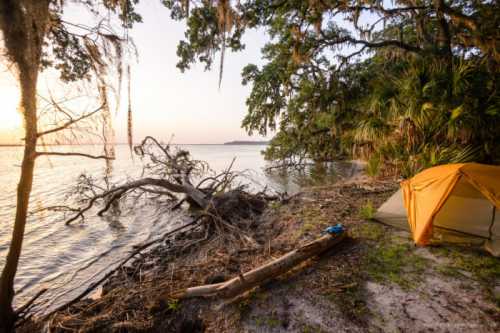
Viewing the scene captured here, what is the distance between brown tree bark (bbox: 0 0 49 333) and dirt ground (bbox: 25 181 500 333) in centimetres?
77

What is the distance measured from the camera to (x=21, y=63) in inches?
72.0

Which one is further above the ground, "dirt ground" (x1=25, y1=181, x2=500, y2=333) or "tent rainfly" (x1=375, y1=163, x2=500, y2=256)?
"tent rainfly" (x1=375, y1=163, x2=500, y2=256)

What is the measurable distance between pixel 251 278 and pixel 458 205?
3660mm

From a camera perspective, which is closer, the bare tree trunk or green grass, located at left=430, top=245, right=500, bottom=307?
the bare tree trunk

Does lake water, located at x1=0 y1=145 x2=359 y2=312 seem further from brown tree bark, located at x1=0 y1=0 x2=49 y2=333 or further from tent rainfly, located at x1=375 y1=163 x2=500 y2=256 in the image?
tent rainfly, located at x1=375 y1=163 x2=500 y2=256

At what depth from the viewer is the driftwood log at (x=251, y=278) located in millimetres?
A: 2543

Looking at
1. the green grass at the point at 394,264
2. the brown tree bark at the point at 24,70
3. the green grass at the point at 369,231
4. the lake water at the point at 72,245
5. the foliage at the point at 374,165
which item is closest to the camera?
the brown tree bark at the point at 24,70

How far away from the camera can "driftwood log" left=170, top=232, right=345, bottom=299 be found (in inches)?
100

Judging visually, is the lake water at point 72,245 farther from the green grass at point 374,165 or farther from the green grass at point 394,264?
the green grass at point 374,165

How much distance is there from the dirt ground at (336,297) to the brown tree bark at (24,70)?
77 centimetres

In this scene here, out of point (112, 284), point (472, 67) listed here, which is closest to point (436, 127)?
point (472, 67)

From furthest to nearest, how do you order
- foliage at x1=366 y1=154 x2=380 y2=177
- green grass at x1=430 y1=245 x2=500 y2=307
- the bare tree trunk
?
foliage at x1=366 y1=154 x2=380 y2=177 < green grass at x1=430 y1=245 x2=500 y2=307 < the bare tree trunk

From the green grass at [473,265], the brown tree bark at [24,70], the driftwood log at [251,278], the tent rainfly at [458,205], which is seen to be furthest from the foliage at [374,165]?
the brown tree bark at [24,70]

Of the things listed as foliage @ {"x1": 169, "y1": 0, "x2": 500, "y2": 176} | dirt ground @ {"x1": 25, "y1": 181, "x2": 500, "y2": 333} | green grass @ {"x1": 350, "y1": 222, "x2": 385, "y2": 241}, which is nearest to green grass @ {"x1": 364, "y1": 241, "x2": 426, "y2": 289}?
dirt ground @ {"x1": 25, "y1": 181, "x2": 500, "y2": 333}
